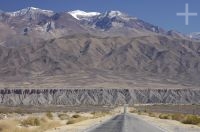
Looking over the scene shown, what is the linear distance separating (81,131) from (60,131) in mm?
1340

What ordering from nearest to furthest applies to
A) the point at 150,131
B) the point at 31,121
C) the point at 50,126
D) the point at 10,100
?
1. the point at 150,131
2. the point at 50,126
3. the point at 31,121
4. the point at 10,100

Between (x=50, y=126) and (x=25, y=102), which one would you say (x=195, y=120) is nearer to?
(x=50, y=126)

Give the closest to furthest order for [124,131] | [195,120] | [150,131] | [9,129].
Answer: [9,129] → [124,131] → [150,131] → [195,120]

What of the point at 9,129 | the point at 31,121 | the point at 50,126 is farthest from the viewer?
the point at 31,121

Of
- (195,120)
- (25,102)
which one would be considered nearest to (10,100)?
(25,102)

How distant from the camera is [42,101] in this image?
7859 inches

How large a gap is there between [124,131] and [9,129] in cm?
685

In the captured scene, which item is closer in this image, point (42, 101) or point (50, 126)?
point (50, 126)

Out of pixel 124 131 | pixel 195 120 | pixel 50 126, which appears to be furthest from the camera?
pixel 195 120

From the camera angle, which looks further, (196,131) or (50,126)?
(50,126)

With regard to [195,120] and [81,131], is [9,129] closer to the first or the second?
[81,131]

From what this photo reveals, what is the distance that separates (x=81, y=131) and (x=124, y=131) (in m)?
3.78

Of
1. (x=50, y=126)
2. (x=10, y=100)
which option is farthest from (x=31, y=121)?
(x=10, y=100)

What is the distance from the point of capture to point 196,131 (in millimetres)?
38031
